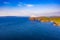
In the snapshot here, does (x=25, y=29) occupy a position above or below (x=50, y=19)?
below

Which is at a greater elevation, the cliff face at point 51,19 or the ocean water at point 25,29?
the cliff face at point 51,19

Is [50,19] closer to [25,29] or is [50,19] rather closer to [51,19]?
[51,19]

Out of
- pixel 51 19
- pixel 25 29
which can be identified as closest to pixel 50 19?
pixel 51 19

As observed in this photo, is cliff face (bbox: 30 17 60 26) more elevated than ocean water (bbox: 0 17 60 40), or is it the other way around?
cliff face (bbox: 30 17 60 26)

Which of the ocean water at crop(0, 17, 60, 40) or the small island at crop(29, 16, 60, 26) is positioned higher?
the small island at crop(29, 16, 60, 26)

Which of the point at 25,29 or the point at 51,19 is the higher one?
the point at 51,19

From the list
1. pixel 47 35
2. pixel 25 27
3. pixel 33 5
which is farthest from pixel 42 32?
pixel 33 5

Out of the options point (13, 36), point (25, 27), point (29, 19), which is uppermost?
point (29, 19)

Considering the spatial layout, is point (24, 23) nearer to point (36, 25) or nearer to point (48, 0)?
point (36, 25)
